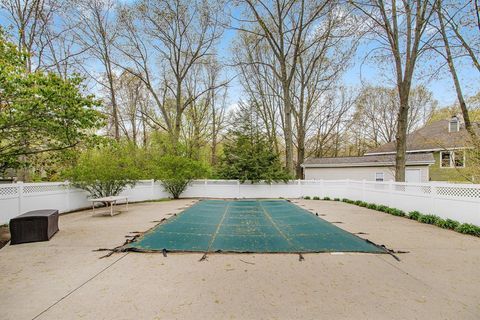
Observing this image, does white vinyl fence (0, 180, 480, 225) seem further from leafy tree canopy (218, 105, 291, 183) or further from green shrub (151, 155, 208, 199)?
leafy tree canopy (218, 105, 291, 183)

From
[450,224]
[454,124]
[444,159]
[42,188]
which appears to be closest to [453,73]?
[450,224]

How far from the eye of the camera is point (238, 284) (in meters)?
3.08

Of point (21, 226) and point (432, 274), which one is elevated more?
point (21, 226)

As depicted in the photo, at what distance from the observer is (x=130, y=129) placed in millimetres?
21406

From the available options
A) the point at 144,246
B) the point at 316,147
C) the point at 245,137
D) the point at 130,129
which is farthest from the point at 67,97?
the point at 316,147

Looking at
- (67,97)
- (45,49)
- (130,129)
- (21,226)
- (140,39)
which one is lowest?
(21,226)

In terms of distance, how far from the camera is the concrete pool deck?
8.07 feet

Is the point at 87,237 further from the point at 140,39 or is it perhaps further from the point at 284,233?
the point at 140,39

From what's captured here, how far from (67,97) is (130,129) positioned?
17628mm

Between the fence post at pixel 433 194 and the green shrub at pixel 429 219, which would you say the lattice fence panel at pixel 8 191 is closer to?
the green shrub at pixel 429 219

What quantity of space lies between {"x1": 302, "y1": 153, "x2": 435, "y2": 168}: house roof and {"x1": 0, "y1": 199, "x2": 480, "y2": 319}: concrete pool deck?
41.1ft

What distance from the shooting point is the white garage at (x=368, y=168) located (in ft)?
51.2

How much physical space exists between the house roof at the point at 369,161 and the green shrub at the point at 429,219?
10.1 metres

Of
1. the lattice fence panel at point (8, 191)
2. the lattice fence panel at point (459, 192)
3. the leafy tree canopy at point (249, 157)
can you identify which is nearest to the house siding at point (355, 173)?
the leafy tree canopy at point (249, 157)
